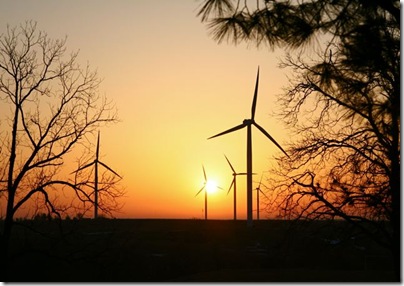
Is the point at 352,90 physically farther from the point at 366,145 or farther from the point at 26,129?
the point at 26,129

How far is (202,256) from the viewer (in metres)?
46.3

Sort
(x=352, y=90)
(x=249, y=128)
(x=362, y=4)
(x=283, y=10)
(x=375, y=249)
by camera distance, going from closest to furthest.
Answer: (x=362, y=4) → (x=283, y=10) → (x=352, y=90) → (x=249, y=128) → (x=375, y=249)

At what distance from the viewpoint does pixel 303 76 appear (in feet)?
45.6

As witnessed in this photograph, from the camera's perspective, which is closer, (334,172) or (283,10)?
(283,10)

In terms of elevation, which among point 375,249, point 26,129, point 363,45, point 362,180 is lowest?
point 375,249

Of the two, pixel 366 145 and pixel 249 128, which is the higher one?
pixel 249 128

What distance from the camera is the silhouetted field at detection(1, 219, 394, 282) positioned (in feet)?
57.3

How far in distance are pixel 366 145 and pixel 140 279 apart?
19.7 m

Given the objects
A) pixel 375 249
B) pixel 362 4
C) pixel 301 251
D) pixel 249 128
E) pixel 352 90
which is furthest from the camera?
pixel 375 249

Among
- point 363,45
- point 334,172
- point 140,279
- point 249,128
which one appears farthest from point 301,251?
point 363,45

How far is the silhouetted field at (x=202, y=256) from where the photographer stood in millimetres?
17453

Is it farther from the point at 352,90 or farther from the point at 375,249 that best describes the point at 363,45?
the point at 375,249

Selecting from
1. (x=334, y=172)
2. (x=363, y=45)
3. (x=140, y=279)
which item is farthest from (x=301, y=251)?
(x=363, y=45)

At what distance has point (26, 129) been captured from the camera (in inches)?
619
